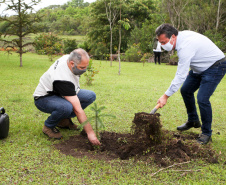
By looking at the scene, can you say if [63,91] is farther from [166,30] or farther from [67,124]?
[166,30]

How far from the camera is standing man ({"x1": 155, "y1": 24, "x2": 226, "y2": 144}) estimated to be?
128 inches

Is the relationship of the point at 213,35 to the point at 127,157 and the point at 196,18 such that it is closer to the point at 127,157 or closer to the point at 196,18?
the point at 196,18

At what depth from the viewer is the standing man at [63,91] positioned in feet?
10.7

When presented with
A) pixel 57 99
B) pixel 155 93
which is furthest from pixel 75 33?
pixel 57 99

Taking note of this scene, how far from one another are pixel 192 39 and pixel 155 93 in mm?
4307

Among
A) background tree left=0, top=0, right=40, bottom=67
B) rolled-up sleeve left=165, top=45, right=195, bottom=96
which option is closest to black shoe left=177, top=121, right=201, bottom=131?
rolled-up sleeve left=165, top=45, right=195, bottom=96

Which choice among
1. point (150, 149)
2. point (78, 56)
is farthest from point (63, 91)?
point (150, 149)

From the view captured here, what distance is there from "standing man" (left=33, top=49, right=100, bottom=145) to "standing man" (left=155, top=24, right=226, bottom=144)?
1.14 meters

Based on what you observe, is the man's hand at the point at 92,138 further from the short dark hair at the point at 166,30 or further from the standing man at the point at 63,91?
the short dark hair at the point at 166,30

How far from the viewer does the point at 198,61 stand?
3420 millimetres

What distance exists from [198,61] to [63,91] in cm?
202

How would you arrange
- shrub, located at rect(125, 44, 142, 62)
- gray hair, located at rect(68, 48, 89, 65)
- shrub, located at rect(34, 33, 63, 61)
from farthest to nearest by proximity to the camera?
shrub, located at rect(125, 44, 142, 62), shrub, located at rect(34, 33, 63, 61), gray hair, located at rect(68, 48, 89, 65)

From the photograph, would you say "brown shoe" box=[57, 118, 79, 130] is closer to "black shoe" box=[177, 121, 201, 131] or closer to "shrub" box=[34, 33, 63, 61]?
"black shoe" box=[177, 121, 201, 131]

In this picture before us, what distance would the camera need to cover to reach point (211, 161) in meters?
3.05
